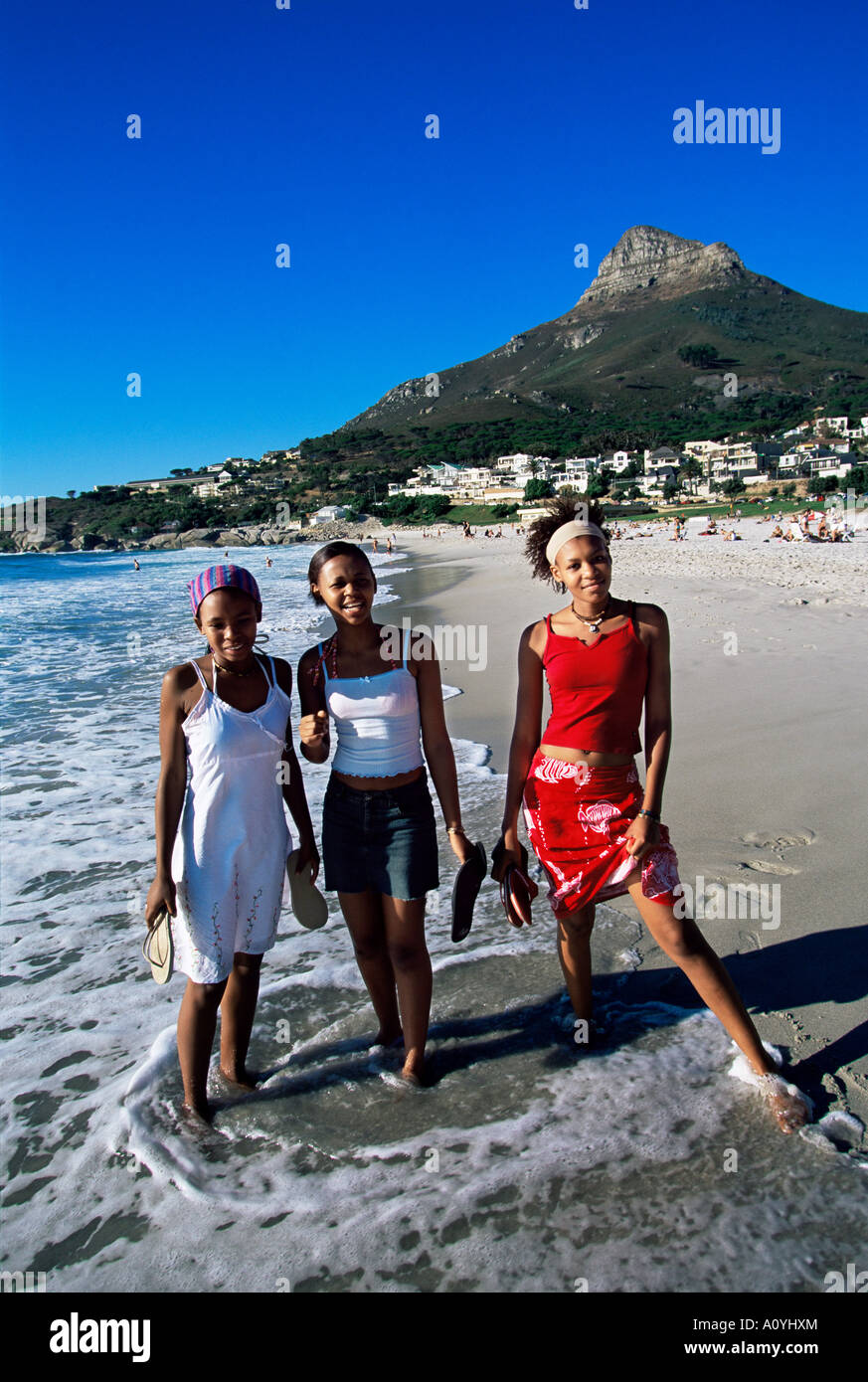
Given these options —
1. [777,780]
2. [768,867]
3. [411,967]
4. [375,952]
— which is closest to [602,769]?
[411,967]

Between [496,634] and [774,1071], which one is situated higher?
[496,634]

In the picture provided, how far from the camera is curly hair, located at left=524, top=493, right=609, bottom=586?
9.69ft

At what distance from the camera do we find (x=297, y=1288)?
212 centimetres

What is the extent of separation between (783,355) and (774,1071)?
15794 centimetres

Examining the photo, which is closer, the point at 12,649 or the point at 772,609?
the point at 772,609

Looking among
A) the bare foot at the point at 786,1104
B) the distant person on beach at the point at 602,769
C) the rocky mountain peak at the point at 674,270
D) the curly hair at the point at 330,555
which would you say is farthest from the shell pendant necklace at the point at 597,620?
the rocky mountain peak at the point at 674,270

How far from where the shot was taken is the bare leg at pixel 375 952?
107 inches

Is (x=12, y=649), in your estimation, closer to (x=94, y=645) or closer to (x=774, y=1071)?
(x=94, y=645)

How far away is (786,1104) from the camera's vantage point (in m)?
2.52

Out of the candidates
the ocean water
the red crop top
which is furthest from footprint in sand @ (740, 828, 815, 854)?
the red crop top

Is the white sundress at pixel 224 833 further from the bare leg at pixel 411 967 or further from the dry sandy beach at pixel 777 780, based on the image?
the dry sandy beach at pixel 777 780

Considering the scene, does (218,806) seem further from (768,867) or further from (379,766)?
(768,867)
